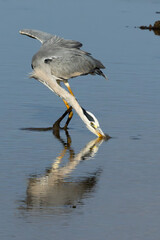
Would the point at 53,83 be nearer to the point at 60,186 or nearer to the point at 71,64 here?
the point at 71,64

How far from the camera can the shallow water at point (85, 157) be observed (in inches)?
340

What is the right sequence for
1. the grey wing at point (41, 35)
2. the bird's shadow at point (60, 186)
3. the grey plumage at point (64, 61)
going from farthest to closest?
1. the grey wing at point (41, 35)
2. the grey plumage at point (64, 61)
3. the bird's shadow at point (60, 186)

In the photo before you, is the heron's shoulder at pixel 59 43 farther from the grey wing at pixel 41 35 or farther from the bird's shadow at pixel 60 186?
the bird's shadow at pixel 60 186

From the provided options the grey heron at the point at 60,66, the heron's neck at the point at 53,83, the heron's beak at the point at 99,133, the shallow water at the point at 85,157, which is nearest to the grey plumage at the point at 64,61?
the grey heron at the point at 60,66

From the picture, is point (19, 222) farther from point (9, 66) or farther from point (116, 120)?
point (9, 66)

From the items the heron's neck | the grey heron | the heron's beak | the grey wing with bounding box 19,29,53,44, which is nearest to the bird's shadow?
the heron's beak

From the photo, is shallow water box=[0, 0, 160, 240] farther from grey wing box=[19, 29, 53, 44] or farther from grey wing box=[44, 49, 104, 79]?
grey wing box=[19, 29, 53, 44]

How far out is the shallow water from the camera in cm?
862

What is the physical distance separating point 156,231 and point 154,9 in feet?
122

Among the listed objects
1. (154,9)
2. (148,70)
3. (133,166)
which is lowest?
(154,9)

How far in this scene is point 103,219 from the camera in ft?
28.7

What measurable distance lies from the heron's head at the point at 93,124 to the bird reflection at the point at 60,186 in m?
1.09

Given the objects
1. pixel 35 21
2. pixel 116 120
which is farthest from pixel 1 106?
pixel 35 21

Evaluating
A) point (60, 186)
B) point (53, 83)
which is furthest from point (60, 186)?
point (53, 83)
